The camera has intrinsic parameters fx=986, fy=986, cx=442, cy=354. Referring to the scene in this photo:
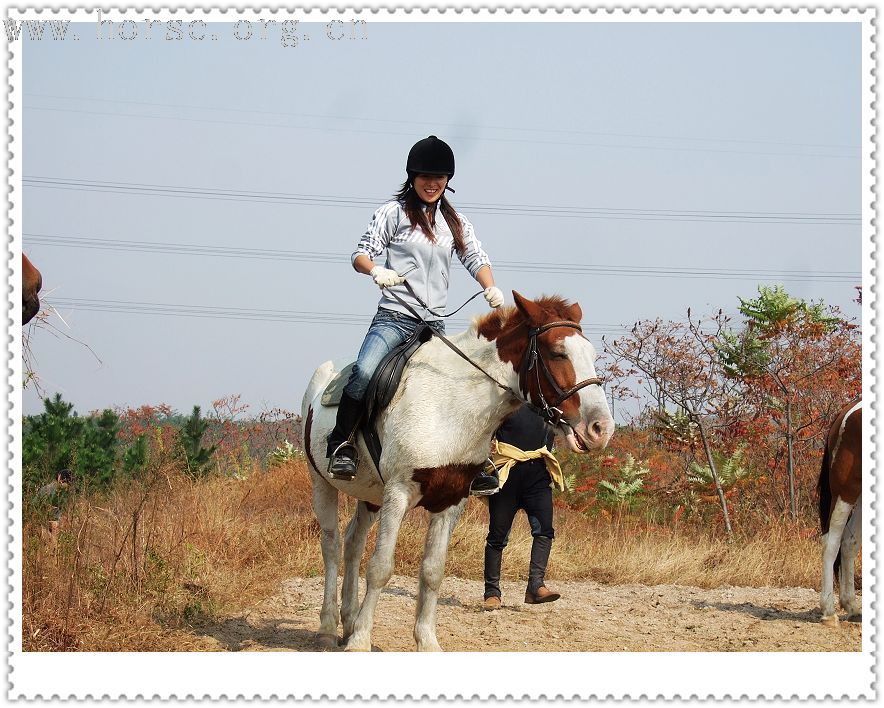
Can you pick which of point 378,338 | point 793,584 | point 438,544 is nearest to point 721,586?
point 793,584

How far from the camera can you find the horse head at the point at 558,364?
5625mm

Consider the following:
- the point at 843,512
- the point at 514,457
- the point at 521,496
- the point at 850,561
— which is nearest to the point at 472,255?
the point at 514,457

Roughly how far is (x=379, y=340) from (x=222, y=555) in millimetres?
4506

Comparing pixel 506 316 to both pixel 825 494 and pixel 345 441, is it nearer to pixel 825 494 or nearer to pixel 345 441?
pixel 345 441

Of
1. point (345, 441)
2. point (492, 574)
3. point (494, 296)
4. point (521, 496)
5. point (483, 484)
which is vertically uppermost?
point (494, 296)

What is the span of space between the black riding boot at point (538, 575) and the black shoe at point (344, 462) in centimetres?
329

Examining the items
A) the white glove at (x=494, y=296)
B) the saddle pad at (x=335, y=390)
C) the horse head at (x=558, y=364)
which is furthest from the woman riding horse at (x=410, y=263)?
the saddle pad at (x=335, y=390)

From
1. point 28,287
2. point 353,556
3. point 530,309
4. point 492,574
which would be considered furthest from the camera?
point 492,574

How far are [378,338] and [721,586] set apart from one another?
6522mm

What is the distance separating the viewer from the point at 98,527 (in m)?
8.37

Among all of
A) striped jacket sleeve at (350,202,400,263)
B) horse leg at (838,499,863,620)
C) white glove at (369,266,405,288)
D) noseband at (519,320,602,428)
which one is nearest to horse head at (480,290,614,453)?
noseband at (519,320,602,428)

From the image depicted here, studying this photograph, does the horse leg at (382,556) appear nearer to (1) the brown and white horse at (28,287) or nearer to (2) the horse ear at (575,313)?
(2) the horse ear at (575,313)

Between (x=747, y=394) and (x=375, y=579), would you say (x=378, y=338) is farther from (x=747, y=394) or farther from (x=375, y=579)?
(x=747, y=394)

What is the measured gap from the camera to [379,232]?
6.63m
